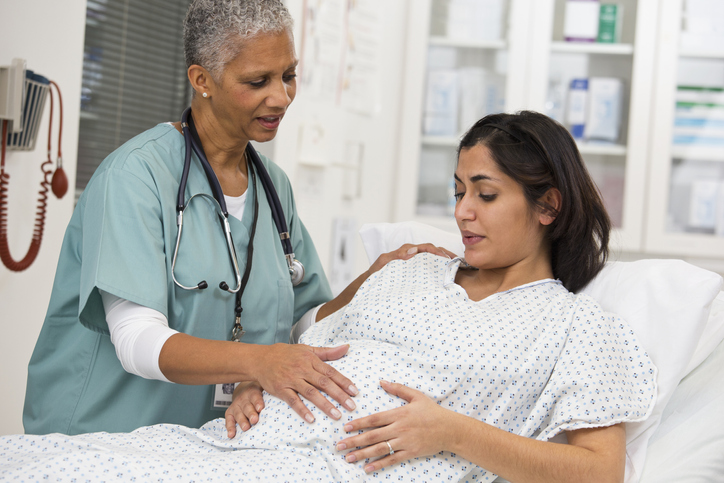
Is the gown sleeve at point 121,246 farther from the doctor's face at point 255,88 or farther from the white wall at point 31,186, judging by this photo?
the white wall at point 31,186

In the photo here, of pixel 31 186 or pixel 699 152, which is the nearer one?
pixel 31 186

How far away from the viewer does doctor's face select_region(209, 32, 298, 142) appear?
1345 millimetres

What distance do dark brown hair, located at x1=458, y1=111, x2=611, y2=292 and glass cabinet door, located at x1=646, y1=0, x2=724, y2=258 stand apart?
5.42 feet

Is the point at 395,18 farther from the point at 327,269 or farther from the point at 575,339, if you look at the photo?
the point at 575,339

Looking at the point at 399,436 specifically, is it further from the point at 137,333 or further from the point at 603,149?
the point at 603,149

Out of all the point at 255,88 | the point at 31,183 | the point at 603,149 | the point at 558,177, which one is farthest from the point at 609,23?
the point at 31,183

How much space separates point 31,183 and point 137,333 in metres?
0.80

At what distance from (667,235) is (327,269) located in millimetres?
1457

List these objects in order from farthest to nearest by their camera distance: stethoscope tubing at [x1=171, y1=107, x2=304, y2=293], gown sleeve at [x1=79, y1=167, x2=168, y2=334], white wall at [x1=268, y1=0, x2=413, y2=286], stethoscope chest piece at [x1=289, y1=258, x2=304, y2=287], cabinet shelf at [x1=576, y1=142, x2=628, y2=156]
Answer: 1. cabinet shelf at [x1=576, y1=142, x2=628, y2=156]
2. white wall at [x1=268, y1=0, x2=413, y2=286]
3. stethoscope chest piece at [x1=289, y1=258, x2=304, y2=287]
4. stethoscope tubing at [x1=171, y1=107, x2=304, y2=293]
5. gown sleeve at [x1=79, y1=167, x2=168, y2=334]

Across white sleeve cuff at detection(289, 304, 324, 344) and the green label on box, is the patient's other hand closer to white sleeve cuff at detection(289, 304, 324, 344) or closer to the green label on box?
white sleeve cuff at detection(289, 304, 324, 344)

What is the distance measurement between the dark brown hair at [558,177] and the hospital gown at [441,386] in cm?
12

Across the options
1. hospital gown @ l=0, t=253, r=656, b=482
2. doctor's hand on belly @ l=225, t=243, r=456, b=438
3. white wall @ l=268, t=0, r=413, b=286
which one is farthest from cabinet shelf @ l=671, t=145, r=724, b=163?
doctor's hand on belly @ l=225, t=243, r=456, b=438

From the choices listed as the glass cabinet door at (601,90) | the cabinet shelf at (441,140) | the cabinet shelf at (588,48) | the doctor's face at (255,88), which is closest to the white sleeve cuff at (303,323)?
the doctor's face at (255,88)

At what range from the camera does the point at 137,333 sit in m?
1.17
